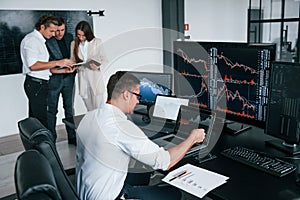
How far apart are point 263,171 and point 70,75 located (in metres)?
2.77

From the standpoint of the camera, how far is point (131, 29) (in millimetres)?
4848

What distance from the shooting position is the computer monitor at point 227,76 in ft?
5.68

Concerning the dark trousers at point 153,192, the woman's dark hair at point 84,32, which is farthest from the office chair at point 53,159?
the woman's dark hair at point 84,32

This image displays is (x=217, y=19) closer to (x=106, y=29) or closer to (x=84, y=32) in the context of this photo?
(x=106, y=29)

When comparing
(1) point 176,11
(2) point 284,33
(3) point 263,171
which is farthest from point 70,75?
(2) point 284,33

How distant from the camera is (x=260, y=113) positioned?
1.77 meters

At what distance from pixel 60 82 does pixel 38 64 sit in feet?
1.35

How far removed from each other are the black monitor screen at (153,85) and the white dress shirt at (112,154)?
830 millimetres

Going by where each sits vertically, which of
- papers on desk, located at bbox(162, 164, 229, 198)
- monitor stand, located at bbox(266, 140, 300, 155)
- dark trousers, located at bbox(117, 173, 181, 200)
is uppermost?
monitor stand, located at bbox(266, 140, 300, 155)

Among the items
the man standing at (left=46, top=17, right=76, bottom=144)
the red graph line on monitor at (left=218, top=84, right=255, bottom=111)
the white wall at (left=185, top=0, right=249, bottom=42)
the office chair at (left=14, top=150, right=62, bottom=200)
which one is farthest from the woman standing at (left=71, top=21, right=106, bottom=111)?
the office chair at (left=14, top=150, right=62, bottom=200)

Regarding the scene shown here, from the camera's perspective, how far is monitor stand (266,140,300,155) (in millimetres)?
1614

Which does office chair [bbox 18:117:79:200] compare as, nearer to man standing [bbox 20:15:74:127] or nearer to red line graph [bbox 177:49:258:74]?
red line graph [bbox 177:49:258:74]

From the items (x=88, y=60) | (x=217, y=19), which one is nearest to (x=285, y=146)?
(x=88, y=60)

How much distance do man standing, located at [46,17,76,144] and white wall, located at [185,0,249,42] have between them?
92.0 inches
